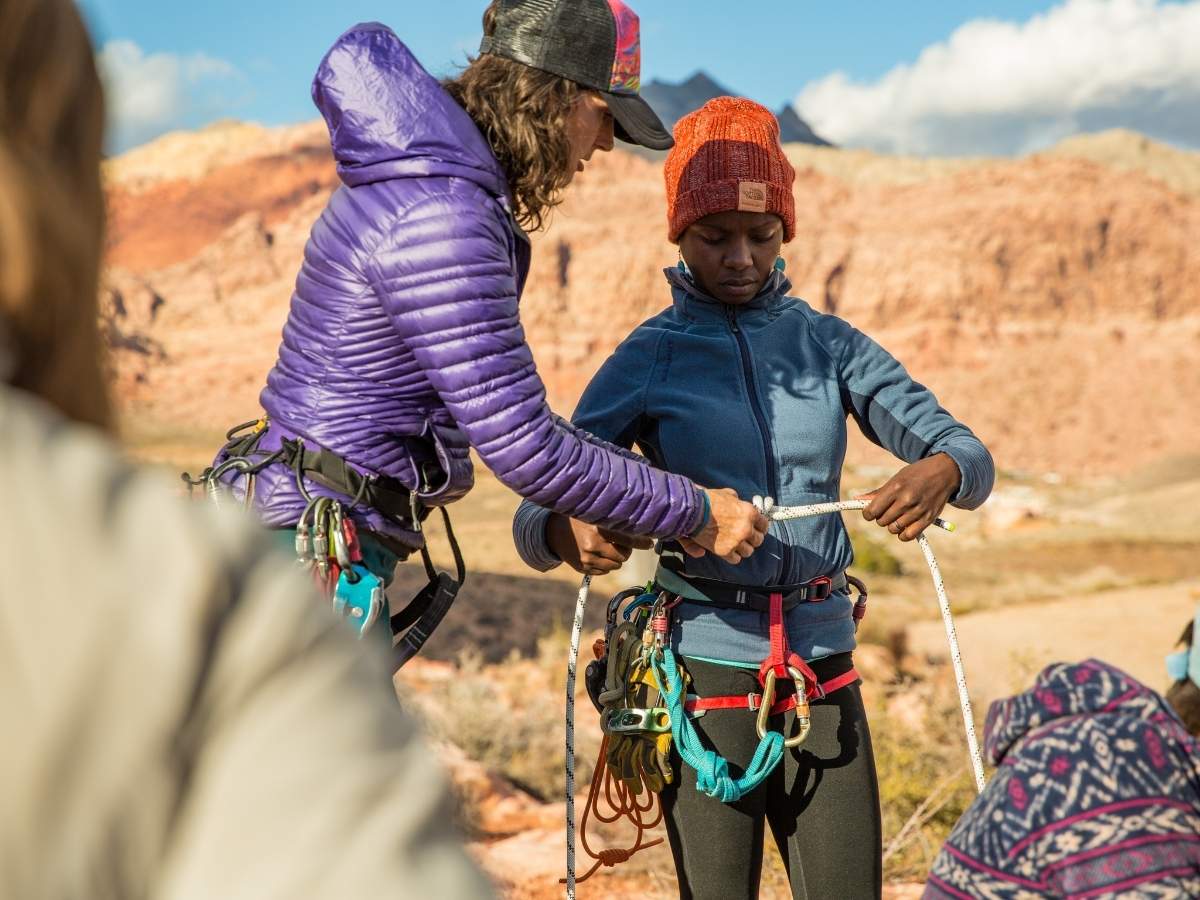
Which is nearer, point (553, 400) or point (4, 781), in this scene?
point (4, 781)

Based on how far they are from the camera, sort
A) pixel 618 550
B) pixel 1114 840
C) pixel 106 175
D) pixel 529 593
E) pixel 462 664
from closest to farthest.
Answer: pixel 106 175 < pixel 1114 840 < pixel 618 550 < pixel 462 664 < pixel 529 593

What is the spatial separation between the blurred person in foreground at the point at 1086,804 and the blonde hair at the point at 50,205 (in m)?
1.13

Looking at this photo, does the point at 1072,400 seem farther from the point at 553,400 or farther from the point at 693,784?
the point at 693,784

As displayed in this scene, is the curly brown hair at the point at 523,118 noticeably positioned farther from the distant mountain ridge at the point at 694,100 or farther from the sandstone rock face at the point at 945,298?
the distant mountain ridge at the point at 694,100

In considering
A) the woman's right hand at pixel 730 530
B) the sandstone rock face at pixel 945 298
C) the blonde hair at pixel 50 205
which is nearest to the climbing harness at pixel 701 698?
the woman's right hand at pixel 730 530

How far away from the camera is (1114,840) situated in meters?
1.34

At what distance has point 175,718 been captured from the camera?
1.53 feet

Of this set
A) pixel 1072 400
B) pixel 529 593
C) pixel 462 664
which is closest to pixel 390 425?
pixel 462 664

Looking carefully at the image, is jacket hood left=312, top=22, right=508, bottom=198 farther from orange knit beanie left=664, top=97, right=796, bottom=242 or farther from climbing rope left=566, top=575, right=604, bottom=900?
climbing rope left=566, top=575, right=604, bottom=900

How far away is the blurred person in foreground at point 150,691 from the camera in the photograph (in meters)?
0.45

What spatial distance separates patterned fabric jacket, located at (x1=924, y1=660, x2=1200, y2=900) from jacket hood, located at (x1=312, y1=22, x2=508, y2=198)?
1.10 meters

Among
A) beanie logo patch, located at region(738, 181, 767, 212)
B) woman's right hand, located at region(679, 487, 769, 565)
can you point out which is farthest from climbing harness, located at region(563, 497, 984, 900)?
beanie logo patch, located at region(738, 181, 767, 212)

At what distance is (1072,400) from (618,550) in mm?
36298

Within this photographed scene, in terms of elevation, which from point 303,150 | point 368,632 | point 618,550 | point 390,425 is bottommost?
point 368,632
